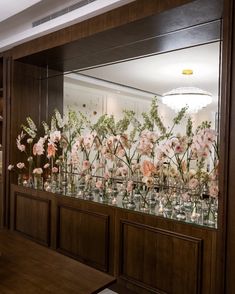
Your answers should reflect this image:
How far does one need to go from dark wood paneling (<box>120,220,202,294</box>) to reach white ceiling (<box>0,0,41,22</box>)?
1.99 m

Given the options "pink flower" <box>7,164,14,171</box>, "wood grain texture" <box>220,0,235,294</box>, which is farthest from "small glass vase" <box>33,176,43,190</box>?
"wood grain texture" <box>220,0,235,294</box>

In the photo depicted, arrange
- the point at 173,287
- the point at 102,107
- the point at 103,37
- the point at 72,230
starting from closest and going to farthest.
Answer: the point at 173,287, the point at 103,37, the point at 72,230, the point at 102,107

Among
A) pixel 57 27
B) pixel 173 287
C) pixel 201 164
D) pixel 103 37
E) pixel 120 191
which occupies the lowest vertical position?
pixel 173 287

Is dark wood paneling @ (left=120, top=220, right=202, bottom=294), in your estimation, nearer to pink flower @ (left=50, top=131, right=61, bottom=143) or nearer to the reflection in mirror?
the reflection in mirror

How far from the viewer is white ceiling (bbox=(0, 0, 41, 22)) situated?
2.49 meters

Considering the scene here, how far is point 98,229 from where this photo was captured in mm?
2623

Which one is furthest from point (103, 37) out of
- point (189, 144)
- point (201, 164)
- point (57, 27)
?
point (201, 164)

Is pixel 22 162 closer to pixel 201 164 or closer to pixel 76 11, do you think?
pixel 76 11

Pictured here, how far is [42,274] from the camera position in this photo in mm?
1507

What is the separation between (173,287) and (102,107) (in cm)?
182

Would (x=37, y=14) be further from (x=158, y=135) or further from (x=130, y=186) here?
(x=130, y=186)

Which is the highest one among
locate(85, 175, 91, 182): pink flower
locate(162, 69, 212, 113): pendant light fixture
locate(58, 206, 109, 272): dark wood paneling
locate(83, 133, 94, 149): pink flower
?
locate(162, 69, 212, 113): pendant light fixture

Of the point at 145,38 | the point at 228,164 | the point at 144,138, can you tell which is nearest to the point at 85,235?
the point at 144,138

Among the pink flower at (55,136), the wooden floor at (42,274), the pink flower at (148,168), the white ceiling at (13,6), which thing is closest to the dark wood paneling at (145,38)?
the white ceiling at (13,6)
